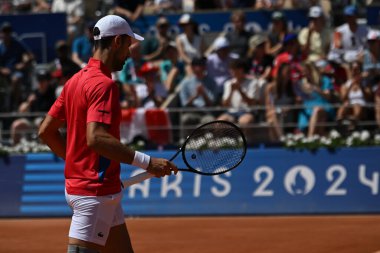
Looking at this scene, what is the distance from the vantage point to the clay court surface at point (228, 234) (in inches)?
393

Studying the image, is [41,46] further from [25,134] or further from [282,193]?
[282,193]

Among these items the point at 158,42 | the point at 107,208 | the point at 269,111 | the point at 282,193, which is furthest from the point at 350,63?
the point at 107,208

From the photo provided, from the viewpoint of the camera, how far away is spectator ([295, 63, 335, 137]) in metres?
13.4

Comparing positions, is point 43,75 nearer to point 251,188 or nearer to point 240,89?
point 240,89

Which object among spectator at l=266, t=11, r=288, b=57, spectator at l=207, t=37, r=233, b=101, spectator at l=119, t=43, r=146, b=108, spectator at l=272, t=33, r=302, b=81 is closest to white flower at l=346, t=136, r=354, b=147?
spectator at l=272, t=33, r=302, b=81

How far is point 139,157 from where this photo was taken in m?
5.39

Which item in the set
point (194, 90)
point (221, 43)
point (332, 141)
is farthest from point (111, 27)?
point (221, 43)

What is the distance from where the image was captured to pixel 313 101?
13992 millimetres

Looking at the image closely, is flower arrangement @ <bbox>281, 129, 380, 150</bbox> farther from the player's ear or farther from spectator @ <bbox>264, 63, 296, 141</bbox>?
the player's ear

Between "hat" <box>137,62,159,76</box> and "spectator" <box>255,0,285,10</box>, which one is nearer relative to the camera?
"hat" <box>137,62,159,76</box>

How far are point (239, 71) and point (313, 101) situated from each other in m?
1.28

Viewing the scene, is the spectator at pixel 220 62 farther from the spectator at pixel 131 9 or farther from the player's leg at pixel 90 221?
the player's leg at pixel 90 221

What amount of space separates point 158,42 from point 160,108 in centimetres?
236

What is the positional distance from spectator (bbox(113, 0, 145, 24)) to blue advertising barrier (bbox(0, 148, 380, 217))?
4.14m
